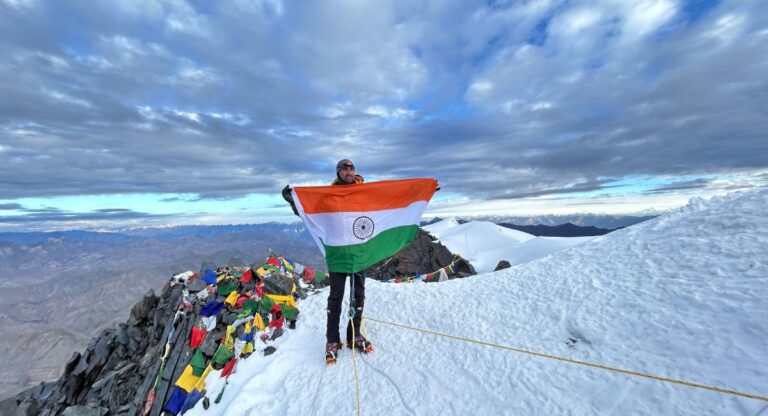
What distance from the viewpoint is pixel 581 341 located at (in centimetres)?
588

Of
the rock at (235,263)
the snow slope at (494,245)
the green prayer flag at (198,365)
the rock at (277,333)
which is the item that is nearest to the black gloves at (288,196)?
the rock at (277,333)

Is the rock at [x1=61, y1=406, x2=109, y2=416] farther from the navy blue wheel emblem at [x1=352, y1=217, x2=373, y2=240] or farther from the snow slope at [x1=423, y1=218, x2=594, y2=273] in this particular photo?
the snow slope at [x1=423, y1=218, x2=594, y2=273]

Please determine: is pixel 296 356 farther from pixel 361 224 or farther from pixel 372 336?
pixel 361 224

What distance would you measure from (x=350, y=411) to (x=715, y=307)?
21.0 feet

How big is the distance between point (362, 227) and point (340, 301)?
1785mm

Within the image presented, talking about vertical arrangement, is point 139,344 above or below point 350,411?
below

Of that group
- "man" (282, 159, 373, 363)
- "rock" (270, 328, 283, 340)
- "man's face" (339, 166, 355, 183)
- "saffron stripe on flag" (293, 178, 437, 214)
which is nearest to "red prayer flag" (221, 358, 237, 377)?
"rock" (270, 328, 283, 340)

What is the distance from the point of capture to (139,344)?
19453 millimetres

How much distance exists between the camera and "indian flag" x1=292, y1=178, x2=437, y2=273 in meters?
7.45

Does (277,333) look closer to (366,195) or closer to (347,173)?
(366,195)

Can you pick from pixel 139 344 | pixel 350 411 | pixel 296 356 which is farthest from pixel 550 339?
pixel 139 344

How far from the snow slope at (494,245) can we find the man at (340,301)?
90.7ft

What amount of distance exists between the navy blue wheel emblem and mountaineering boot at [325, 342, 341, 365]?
2567 millimetres

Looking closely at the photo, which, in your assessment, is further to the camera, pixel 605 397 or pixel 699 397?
pixel 605 397
